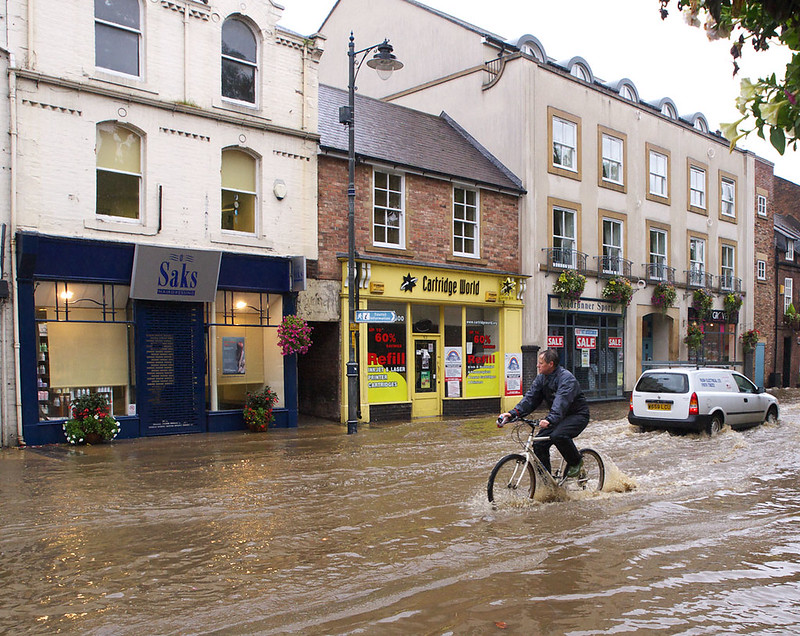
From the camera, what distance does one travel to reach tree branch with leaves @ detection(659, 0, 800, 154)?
3096 millimetres

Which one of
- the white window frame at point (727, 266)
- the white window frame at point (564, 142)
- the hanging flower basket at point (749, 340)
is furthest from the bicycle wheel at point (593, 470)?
the hanging flower basket at point (749, 340)

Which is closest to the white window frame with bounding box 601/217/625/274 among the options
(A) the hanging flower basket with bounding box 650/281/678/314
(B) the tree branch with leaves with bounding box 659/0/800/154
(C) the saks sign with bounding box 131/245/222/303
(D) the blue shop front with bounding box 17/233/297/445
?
(A) the hanging flower basket with bounding box 650/281/678/314

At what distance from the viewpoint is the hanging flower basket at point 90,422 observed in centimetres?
1241

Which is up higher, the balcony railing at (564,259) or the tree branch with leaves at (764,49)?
the balcony railing at (564,259)

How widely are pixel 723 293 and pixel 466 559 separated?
26668 millimetres

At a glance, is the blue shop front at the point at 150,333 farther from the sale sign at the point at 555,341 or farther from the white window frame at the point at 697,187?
the white window frame at the point at 697,187

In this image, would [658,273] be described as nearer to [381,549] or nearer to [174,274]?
[174,274]

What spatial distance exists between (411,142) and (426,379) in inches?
258

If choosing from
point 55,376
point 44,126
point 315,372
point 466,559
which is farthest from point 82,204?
point 466,559

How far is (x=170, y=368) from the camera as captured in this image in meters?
14.0

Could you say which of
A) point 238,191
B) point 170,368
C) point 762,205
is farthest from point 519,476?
point 762,205

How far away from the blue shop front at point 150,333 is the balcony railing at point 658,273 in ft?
48.9

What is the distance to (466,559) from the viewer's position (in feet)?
19.7

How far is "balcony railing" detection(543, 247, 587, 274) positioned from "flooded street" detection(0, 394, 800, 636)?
11087 mm
